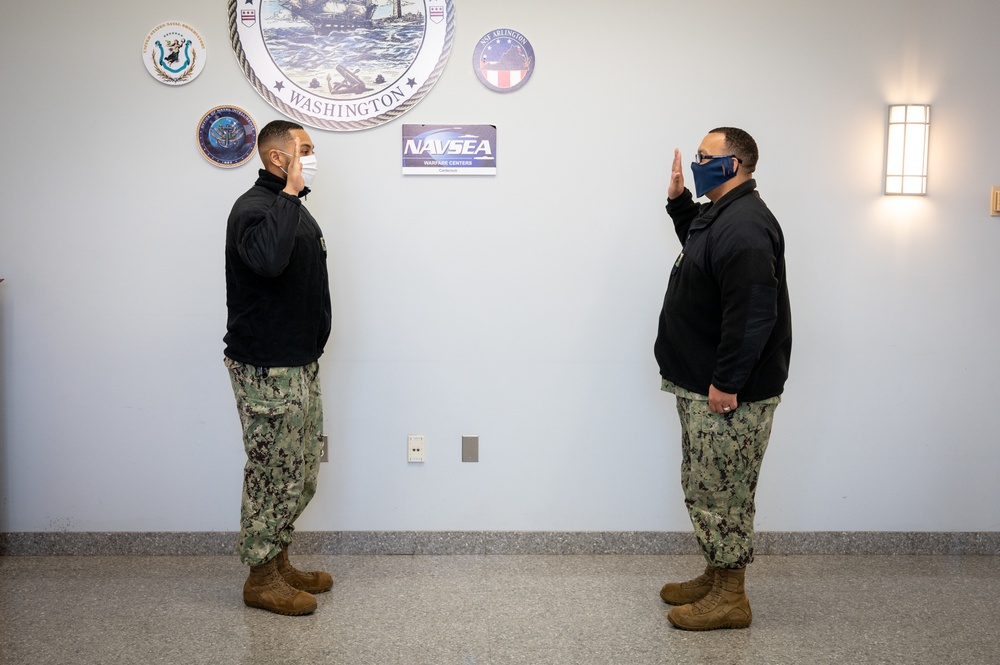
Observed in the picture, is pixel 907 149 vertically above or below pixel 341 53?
below

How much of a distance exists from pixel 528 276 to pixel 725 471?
1036 mm

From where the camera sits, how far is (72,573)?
119 inches

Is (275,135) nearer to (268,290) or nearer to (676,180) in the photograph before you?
(268,290)

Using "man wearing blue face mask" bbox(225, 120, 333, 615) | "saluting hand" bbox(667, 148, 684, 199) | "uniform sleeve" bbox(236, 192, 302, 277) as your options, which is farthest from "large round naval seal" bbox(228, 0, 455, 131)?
"saluting hand" bbox(667, 148, 684, 199)

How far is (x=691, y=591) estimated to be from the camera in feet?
9.20

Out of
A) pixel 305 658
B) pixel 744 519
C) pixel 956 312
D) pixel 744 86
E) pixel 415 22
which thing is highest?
pixel 415 22

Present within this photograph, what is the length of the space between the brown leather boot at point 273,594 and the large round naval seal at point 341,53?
1.55 meters

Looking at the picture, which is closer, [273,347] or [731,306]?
[731,306]

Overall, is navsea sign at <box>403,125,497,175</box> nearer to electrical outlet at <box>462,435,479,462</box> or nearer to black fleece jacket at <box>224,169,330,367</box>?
black fleece jacket at <box>224,169,330,367</box>

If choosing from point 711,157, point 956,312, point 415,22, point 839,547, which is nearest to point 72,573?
point 415,22

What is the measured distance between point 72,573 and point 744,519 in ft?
7.62

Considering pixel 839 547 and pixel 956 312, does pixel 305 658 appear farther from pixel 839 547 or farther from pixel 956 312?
pixel 956 312

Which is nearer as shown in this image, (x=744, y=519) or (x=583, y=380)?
(x=744, y=519)

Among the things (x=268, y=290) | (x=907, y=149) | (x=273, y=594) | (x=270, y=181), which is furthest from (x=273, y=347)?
(x=907, y=149)
